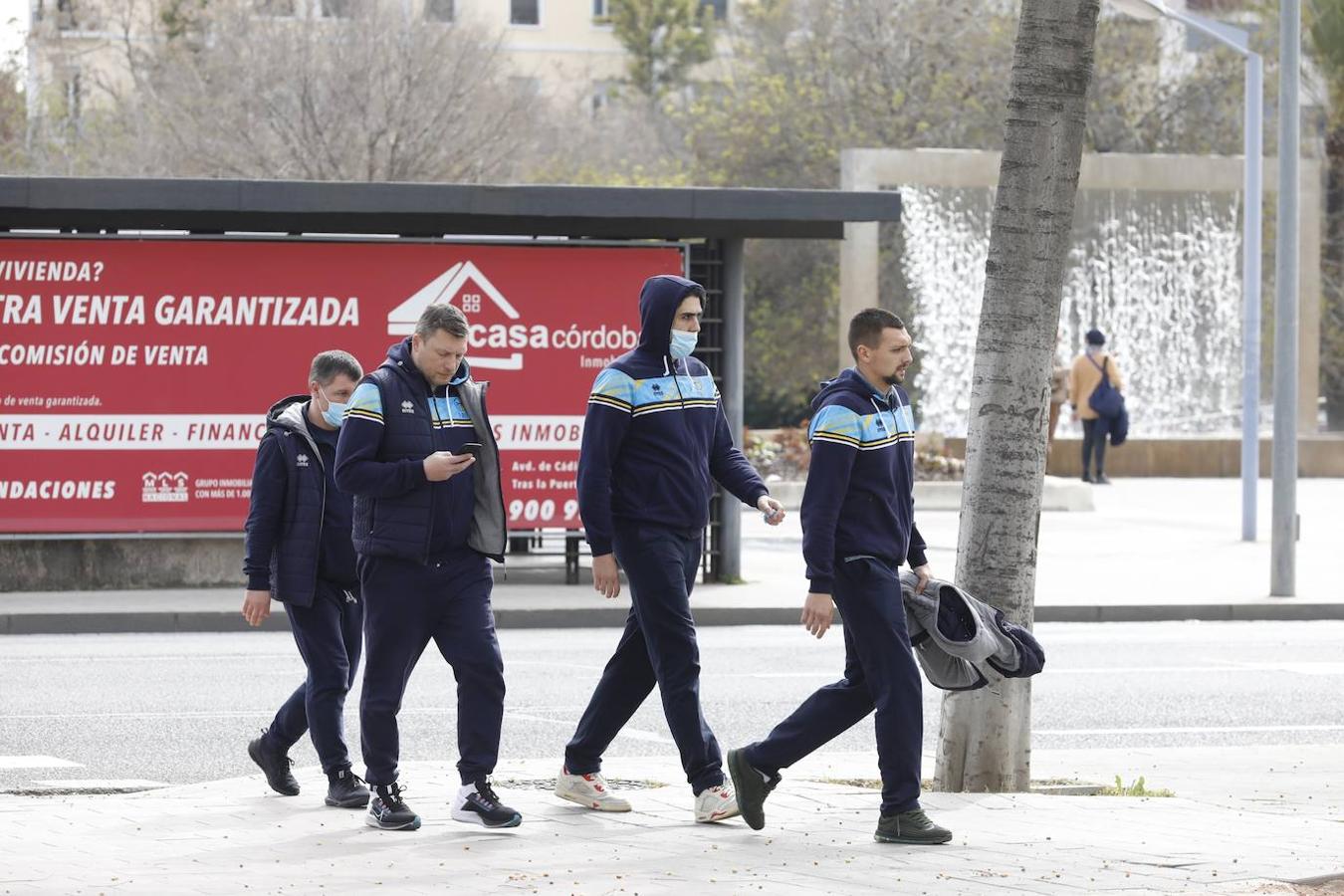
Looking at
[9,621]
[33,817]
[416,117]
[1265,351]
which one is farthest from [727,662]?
[1265,351]

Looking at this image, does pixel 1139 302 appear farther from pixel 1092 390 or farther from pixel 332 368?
pixel 332 368

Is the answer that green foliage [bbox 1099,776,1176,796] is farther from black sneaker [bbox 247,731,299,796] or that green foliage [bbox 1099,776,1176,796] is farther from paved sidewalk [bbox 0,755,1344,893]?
black sneaker [bbox 247,731,299,796]

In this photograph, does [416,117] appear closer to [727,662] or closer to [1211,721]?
[727,662]

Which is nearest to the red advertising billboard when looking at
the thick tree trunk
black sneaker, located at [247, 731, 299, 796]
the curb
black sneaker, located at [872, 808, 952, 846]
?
the curb

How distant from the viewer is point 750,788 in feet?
23.3

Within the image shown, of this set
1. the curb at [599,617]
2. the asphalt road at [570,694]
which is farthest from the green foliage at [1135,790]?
the curb at [599,617]

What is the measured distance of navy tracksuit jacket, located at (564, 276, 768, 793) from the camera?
23.6ft

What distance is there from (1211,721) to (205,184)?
826 centimetres

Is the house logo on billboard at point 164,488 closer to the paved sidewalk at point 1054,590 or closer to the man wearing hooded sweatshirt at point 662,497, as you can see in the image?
the paved sidewalk at point 1054,590

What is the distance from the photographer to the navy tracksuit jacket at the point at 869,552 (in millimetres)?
6906

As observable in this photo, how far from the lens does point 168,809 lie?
7457 millimetres

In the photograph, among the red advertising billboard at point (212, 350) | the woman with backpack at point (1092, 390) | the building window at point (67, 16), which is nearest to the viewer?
the red advertising billboard at point (212, 350)

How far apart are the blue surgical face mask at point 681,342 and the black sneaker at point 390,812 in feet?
5.62

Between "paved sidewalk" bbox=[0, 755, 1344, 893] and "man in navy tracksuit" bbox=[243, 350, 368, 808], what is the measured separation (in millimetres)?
284
